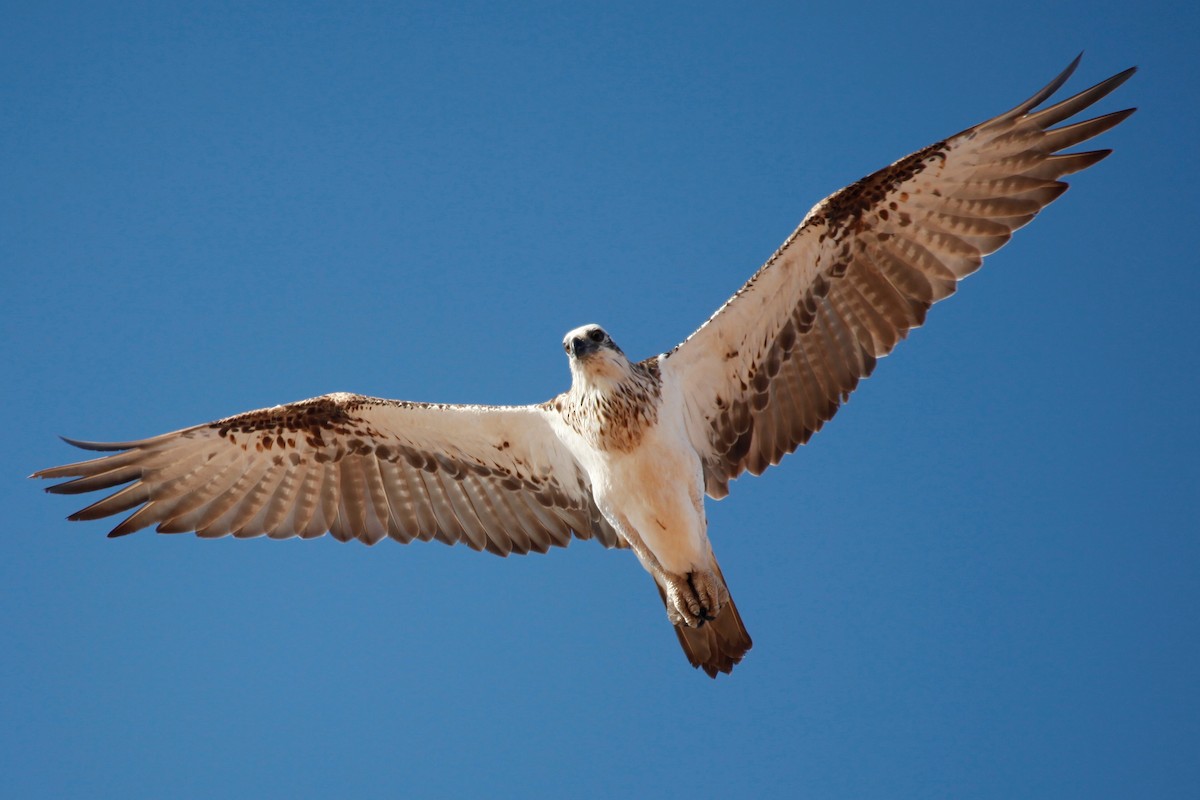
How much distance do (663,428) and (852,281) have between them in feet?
6.22

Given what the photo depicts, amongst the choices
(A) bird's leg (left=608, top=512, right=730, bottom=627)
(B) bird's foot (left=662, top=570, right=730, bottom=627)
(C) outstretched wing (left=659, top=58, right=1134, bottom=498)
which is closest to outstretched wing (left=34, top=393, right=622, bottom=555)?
(A) bird's leg (left=608, top=512, right=730, bottom=627)

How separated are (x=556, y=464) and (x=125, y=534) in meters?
3.26

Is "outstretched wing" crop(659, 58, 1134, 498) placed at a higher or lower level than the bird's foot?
higher

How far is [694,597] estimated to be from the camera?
941 cm

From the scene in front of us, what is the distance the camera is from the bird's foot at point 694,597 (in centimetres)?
935

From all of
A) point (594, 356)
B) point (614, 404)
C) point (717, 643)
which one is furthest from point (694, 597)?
point (594, 356)

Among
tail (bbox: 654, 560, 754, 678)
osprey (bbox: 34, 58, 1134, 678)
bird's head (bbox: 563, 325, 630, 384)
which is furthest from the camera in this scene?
osprey (bbox: 34, 58, 1134, 678)

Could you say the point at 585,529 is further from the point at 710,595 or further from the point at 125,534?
the point at 125,534

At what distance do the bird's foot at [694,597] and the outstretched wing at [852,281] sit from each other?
0.87 metres

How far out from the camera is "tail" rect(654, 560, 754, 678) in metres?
9.27

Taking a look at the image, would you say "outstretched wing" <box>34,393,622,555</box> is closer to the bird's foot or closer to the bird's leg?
the bird's leg

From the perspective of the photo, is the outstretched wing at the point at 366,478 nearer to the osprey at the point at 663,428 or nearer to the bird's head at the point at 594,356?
the osprey at the point at 663,428

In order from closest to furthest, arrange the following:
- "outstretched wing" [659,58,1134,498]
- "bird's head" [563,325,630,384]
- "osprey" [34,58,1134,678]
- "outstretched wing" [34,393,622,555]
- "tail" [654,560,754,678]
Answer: "bird's head" [563,325,630,384] → "tail" [654,560,754,678] → "osprey" [34,58,1134,678] → "outstretched wing" [659,58,1134,498] → "outstretched wing" [34,393,622,555]

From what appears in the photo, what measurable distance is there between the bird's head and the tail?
1.84 metres
